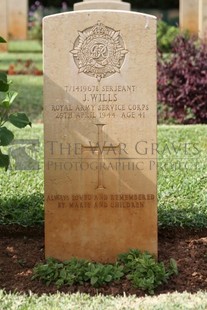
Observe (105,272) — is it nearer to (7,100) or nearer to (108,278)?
(108,278)

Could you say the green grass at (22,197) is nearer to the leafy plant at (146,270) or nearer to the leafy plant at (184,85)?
the leafy plant at (146,270)

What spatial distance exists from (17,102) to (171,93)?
285 centimetres

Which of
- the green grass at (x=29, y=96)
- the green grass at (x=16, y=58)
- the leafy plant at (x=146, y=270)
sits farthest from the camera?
the green grass at (x=16, y=58)

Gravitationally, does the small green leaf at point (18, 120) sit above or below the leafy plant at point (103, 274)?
above

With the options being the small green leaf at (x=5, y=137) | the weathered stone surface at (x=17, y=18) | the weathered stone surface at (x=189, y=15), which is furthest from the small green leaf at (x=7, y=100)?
the weathered stone surface at (x=17, y=18)

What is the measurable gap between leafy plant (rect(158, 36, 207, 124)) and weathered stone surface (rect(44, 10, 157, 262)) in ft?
17.3

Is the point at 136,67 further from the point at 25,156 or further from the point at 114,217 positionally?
the point at 25,156

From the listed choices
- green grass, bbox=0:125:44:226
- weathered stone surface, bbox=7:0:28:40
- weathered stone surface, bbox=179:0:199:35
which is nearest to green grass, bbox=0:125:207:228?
green grass, bbox=0:125:44:226

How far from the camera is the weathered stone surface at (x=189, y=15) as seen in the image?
20.2m

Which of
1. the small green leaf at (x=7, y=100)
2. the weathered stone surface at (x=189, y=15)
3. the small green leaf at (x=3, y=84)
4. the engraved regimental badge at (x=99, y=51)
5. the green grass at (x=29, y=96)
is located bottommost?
the green grass at (x=29, y=96)

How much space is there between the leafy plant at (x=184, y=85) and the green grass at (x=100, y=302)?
19.5ft

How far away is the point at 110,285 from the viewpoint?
3.97 metres

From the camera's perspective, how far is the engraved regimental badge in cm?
412

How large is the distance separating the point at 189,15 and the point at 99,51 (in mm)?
16890
